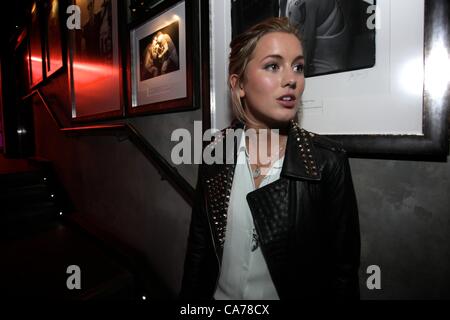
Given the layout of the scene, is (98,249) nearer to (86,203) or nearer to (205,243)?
(86,203)

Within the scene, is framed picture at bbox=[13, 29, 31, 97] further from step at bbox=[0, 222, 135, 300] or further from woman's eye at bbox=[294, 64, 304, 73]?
woman's eye at bbox=[294, 64, 304, 73]

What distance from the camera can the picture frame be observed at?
352cm

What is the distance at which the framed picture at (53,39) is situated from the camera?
11.7 feet

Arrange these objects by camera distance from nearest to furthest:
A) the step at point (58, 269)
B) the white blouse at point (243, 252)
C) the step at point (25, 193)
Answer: the white blouse at point (243, 252) → the step at point (58, 269) → the step at point (25, 193)

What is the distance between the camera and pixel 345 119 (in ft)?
3.24

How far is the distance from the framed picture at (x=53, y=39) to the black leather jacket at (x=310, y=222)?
3753 mm

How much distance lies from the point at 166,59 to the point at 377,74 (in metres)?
1.32

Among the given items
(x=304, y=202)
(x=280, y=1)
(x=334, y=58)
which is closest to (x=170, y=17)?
(x=280, y=1)

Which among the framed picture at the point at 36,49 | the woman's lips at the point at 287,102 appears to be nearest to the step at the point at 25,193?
the framed picture at the point at 36,49

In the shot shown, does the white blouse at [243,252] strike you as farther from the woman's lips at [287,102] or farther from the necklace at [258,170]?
the woman's lips at [287,102]

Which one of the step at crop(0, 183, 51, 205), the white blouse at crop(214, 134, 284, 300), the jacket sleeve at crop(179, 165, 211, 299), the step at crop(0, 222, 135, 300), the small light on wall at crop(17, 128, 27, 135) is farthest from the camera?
the small light on wall at crop(17, 128, 27, 135)

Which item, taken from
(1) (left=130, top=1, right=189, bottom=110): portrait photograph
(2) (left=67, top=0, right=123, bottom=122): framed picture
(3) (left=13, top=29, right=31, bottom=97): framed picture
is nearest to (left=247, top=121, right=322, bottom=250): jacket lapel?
(1) (left=130, top=1, right=189, bottom=110): portrait photograph

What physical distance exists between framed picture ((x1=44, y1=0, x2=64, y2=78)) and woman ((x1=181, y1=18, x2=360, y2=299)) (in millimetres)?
3606

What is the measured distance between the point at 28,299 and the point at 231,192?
1918mm
